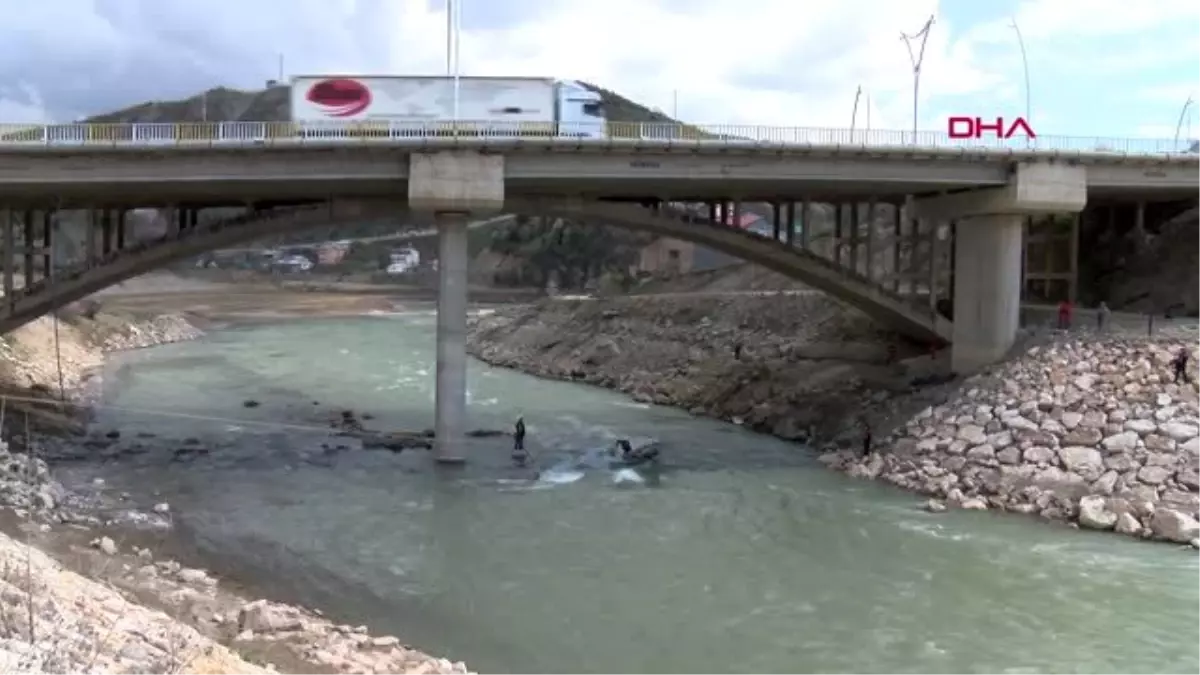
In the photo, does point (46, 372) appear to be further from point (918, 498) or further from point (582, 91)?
point (918, 498)

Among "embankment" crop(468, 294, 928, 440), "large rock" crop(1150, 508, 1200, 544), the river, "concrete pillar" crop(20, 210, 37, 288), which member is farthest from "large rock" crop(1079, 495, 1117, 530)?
"concrete pillar" crop(20, 210, 37, 288)

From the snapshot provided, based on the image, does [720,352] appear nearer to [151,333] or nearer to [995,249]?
[995,249]

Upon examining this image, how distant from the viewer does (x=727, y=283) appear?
61188mm

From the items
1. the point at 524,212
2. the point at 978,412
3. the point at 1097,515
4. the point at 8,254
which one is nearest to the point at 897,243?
the point at 978,412

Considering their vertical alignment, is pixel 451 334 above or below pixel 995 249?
below

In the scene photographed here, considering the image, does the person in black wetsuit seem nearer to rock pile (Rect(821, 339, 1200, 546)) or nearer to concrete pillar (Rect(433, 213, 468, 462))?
concrete pillar (Rect(433, 213, 468, 462))

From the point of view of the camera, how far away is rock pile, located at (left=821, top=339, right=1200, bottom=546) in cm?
2312

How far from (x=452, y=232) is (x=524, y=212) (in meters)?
3.27

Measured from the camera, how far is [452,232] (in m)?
29.1

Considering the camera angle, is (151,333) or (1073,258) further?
(151,333)

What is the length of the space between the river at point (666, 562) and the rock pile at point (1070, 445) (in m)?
0.97

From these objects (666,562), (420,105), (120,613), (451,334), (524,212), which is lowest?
(666,562)

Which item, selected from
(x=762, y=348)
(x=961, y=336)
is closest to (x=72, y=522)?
(x=961, y=336)

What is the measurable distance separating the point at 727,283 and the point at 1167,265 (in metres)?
26.8
